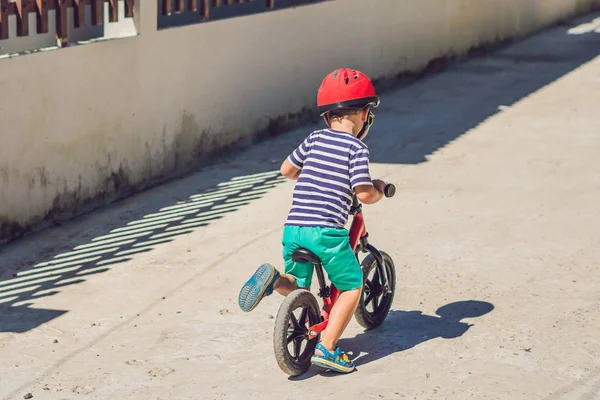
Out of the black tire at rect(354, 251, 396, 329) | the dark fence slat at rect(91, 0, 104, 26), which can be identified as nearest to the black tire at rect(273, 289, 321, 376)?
the black tire at rect(354, 251, 396, 329)

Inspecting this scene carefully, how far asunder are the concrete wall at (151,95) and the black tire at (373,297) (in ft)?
10.2

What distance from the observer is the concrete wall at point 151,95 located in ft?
26.8

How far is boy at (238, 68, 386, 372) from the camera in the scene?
5484 mm

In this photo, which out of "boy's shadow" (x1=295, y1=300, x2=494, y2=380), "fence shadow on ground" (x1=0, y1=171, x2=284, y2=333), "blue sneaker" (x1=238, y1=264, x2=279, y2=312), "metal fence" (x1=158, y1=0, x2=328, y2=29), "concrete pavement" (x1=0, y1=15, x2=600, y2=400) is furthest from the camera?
"metal fence" (x1=158, y1=0, x2=328, y2=29)

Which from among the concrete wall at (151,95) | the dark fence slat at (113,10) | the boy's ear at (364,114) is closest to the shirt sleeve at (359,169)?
the boy's ear at (364,114)

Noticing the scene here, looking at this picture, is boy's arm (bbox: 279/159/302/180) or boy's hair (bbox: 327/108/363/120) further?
boy's arm (bbox: 279/159/302/180)

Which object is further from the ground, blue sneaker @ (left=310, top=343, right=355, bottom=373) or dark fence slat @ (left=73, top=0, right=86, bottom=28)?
dark fence slat @ (left=73, top=0, right=86, bottom=28)

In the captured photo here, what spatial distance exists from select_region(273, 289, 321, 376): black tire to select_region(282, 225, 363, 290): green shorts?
0.18 metres

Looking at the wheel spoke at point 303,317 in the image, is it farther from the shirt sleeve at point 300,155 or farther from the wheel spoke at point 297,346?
the shirt sleeve at point 300,155

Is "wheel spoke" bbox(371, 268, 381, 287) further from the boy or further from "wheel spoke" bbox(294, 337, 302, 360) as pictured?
"wheel spoke" bbox(294, 337, 302, 360)

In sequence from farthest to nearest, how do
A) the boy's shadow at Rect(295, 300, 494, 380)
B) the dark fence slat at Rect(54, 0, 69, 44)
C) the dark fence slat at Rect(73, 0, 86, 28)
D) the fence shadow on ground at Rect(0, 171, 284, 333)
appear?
the dark fence slat at Rect(73, 0, 86, 28) < the dark fence slat at Rect(54, 0, 69, 44) < the fence shadow on ground at Rect(0, 171, 284, 333) < the boy's shadow at Rect(295, 300, 494, 380)

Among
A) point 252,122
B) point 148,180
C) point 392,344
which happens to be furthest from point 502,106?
point 392,344

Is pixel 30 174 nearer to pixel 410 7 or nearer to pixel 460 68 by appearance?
pixel 410 7

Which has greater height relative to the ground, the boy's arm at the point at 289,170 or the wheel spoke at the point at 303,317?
the boy's arm at the point at 289,170
